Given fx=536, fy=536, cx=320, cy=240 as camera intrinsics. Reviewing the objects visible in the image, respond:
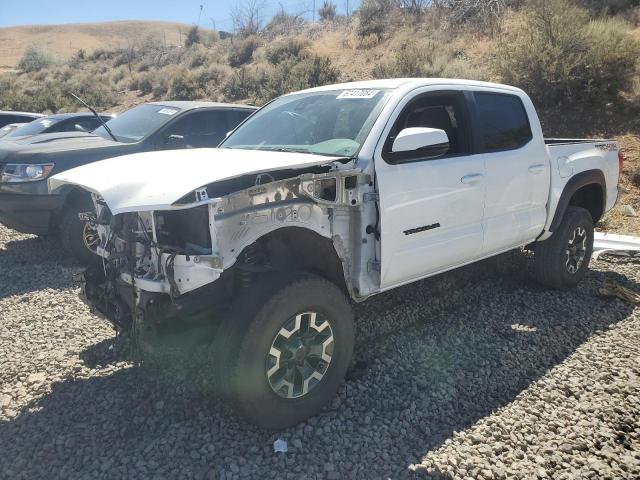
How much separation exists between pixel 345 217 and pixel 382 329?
1.44m

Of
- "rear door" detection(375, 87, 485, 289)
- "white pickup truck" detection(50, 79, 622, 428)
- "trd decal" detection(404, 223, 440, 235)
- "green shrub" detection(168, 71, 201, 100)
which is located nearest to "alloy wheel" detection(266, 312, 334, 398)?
"white pickup truck" detection(50, 79, 622, 428)

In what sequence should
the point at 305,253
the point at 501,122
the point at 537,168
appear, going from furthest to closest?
1. the point at 537,168
2. the point at 501,122
3. the point at 305,253

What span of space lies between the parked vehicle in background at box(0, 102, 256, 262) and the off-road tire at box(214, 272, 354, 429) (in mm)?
3228

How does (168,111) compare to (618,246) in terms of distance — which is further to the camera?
(168,111)

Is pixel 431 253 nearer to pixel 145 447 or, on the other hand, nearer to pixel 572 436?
pixel 572 436

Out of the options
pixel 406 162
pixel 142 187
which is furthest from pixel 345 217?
pixel 142 187

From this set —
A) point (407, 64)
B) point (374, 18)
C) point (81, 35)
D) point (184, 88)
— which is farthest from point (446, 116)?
point (81, 35)

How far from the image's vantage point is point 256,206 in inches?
119

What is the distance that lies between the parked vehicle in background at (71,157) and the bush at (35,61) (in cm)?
3494

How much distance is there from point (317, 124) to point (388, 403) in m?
2.05

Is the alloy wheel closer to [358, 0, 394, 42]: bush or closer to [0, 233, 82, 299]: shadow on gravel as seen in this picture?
[0, 233, 82, 299]: shadow on gravel

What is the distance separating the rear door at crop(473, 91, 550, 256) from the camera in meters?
4.35

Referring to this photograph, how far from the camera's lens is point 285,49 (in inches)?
926

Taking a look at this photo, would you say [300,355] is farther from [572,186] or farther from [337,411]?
[572,186]
